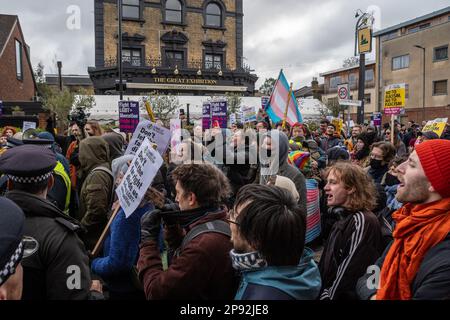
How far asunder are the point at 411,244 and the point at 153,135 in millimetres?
2409

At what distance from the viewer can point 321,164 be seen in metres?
7.00

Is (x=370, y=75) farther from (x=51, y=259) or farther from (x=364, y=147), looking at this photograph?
(x=51, y=259)

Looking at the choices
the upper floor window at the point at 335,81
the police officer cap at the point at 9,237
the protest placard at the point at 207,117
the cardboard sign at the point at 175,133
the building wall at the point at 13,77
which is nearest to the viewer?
the police officer cap at the point at 9,237

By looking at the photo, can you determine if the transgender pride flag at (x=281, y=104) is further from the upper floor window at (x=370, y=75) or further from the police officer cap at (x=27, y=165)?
the upper floor window at (x=370, y=75)

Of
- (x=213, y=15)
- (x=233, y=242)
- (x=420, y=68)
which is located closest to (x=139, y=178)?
(x=233, y=242)

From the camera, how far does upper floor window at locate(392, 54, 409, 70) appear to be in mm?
38406

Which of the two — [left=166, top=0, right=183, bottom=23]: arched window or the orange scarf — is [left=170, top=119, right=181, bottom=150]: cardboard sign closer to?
the orange scarf

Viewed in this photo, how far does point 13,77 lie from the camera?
2978 centimetres

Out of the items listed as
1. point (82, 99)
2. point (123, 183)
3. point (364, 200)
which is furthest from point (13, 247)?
point (82, 99)

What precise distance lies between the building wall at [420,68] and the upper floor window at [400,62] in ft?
1.01

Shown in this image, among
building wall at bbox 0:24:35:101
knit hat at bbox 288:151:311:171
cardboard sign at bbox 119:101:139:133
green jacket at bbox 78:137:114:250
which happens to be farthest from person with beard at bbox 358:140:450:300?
building wall at bbox 0:24:35:101

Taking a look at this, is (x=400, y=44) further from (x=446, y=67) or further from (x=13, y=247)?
(x=13, y=247)

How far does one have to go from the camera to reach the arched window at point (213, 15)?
38.7 m

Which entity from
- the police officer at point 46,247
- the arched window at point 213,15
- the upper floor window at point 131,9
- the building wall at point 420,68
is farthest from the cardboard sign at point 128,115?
the arched window at point 213,15
